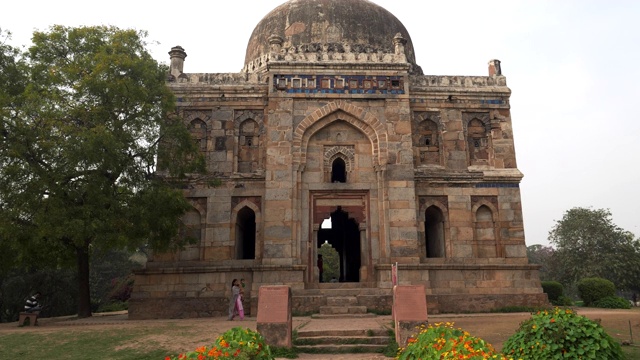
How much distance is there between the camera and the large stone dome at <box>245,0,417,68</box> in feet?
65.8

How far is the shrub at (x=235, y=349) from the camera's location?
183 inches

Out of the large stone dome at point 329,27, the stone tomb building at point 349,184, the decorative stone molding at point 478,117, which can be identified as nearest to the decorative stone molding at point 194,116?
the stone tomb building at point 349,184

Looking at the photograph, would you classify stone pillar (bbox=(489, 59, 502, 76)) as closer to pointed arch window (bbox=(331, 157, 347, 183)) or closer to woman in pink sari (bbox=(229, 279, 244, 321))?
pointed arch window (bbox=(331, 157, 347, 183))

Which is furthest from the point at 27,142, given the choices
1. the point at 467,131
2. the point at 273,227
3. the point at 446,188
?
the point at 467,131

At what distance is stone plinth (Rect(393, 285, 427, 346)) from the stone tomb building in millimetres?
5414

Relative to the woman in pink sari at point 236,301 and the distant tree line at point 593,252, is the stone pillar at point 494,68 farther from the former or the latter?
the distant tree line at point 593,252

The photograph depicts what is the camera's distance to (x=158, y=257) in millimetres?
16031

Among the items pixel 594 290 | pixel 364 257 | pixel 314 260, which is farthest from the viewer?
pixel 594 290

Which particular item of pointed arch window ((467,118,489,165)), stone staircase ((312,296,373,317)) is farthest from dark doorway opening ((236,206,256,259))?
pointed arch window ((467,118,489,165))

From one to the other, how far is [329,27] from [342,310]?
12.2 m

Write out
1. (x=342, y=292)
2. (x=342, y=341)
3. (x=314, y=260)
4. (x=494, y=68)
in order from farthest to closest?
1. (x=494, y=68)
2. (x=314, y=260)
3. (x=342, y=292)
4. (x=342, y=341)

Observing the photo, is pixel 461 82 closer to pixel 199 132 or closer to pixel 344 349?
pixel 199 132

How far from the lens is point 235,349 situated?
493cm

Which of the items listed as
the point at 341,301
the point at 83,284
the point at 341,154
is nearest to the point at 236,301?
the point at 341,301
